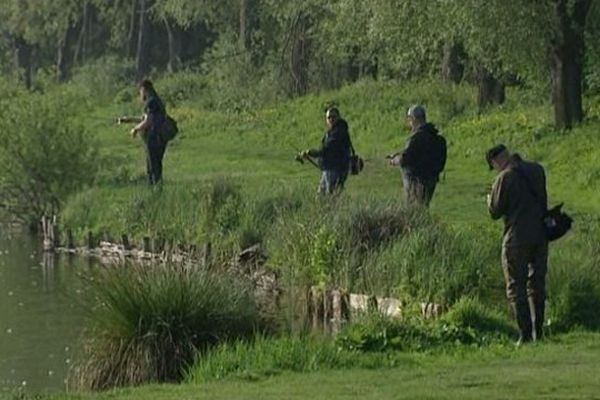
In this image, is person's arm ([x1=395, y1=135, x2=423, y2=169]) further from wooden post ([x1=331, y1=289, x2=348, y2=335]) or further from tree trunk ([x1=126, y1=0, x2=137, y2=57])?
tree trunk ([x1=126, y1=0, x2=137, y2=57])

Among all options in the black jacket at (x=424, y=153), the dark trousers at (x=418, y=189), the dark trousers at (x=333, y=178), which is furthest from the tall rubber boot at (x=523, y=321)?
the dark trousers at (x=333, y=178)

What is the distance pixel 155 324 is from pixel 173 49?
5441cm

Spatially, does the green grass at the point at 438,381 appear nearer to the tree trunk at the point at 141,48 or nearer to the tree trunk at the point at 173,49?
the tree trunk at the point at 173,49

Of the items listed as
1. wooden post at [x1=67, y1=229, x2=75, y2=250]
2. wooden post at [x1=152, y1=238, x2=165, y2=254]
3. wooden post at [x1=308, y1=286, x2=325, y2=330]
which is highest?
wooden post at [x1=308, y1=286, x2=325, y2=330]

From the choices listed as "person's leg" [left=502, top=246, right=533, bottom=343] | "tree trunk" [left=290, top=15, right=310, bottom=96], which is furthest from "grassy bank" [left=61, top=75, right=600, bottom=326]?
"tree trunk" [left=290, top=15, right=310, bottom=96]

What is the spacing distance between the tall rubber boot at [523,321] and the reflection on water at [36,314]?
4.80 meters

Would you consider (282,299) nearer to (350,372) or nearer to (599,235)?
(599,235)

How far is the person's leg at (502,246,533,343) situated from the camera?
16.1 metres

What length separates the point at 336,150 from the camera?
24.7m

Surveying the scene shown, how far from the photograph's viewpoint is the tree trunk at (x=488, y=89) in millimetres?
40562

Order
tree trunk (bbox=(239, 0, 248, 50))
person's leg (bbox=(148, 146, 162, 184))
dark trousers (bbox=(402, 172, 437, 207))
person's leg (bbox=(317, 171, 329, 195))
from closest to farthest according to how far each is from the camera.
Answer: dark trousers (bbox=(402, 172, 437, 207)) < person's leg (bbox=(317, 171, 329, 195)) < person's leg (bbox=(148, 146, 162, 184)) < tree trunk (bbox=(239, 0, 248, 50))

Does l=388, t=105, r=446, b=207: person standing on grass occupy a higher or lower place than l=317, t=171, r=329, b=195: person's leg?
higher

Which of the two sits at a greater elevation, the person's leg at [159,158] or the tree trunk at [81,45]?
the tree trunk at [81,45]

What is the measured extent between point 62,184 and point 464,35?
28.4 ft
